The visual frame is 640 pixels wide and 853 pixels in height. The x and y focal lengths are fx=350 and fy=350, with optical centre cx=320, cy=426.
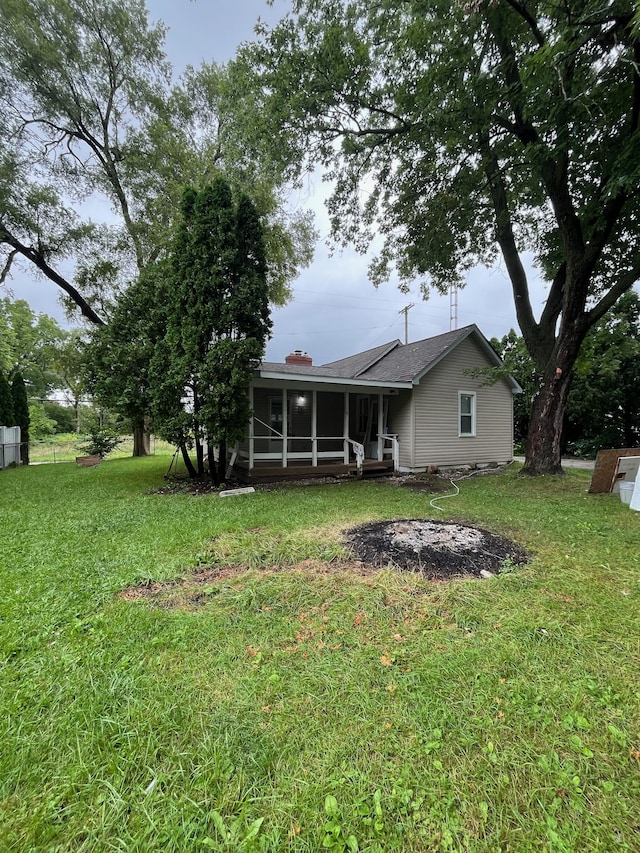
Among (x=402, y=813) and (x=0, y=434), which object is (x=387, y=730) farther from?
(x=0, y=434)

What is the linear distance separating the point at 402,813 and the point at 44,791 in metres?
1.47

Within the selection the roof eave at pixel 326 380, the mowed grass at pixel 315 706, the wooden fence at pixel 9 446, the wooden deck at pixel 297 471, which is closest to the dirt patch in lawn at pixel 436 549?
the mowed grass at pixel 315 706

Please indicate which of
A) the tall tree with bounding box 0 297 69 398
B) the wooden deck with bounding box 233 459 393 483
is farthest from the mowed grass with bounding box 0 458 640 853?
the tall tree with bounding box 0 297 69 398

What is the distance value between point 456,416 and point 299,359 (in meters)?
6.02

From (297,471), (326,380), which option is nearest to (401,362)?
(326,380)

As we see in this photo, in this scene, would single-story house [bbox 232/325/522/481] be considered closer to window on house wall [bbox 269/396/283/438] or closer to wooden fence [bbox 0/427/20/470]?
window on house wall [bbox 269/396/283/438]

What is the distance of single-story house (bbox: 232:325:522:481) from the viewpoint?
396 inches

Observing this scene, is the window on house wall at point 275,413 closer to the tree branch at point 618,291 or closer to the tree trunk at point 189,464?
the tree trunk at point 189,464

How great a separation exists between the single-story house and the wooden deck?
0.04m

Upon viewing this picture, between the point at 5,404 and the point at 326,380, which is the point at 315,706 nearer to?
the point at 326,380

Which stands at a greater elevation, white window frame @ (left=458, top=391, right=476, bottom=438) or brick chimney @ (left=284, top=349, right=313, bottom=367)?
brick chimney @ (left=284, top=349, right=313, bottom=367)

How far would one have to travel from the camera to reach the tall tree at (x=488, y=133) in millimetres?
6105

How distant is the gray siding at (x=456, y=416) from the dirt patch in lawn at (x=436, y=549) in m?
6.30

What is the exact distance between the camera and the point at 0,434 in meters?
12.2
